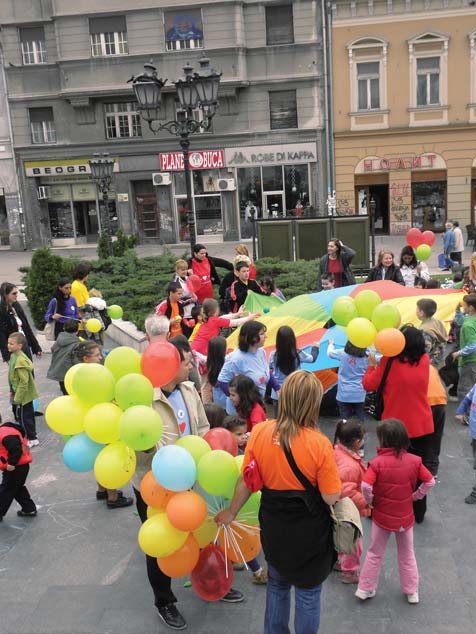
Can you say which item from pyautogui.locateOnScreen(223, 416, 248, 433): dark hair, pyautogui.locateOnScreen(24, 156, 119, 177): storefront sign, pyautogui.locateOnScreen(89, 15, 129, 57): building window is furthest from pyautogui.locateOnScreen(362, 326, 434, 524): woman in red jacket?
pyautogui.locateOnScreen(24, 156, 119, 177): storefront sign

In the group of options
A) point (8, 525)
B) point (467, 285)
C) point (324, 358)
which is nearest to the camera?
point (8, 525)

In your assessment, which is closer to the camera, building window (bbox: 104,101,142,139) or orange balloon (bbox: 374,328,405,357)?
orange balloon (bbox: 374,328,405,357)

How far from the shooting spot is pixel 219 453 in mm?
3527

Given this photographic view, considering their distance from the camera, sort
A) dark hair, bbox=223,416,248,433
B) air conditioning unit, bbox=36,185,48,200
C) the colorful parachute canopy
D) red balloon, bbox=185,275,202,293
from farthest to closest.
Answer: air conditioning unit, bbox=36,185,48,200 → red balloon, bbox=185,275,202,293 → the colorful parachute canopy → dark hair, bbox=223,416,248,433

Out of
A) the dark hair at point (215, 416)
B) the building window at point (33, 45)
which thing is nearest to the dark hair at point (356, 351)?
the dark hair at point (215, 416)

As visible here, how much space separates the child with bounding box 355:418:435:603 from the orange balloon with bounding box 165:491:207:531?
42.2 inches

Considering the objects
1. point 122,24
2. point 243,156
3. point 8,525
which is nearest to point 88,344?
point 8,525

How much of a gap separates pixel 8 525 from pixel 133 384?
2.50 m

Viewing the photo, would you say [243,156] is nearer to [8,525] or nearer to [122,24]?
[122,24]

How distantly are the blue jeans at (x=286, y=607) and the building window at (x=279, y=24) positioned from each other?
80.5 feet

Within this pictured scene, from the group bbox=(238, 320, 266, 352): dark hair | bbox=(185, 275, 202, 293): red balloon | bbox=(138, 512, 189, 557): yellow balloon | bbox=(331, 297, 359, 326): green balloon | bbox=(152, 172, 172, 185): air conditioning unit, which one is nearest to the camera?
bbox=(138, 512, 189, 557): yellow balloon

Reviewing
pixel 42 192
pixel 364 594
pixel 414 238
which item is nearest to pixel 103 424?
pixel 364 594

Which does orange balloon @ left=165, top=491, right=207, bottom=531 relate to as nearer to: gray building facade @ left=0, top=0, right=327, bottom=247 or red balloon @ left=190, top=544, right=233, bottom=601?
red balloon @ left=190, top=544, right=233, bottom=601

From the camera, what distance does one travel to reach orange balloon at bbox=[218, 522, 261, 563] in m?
3.80
